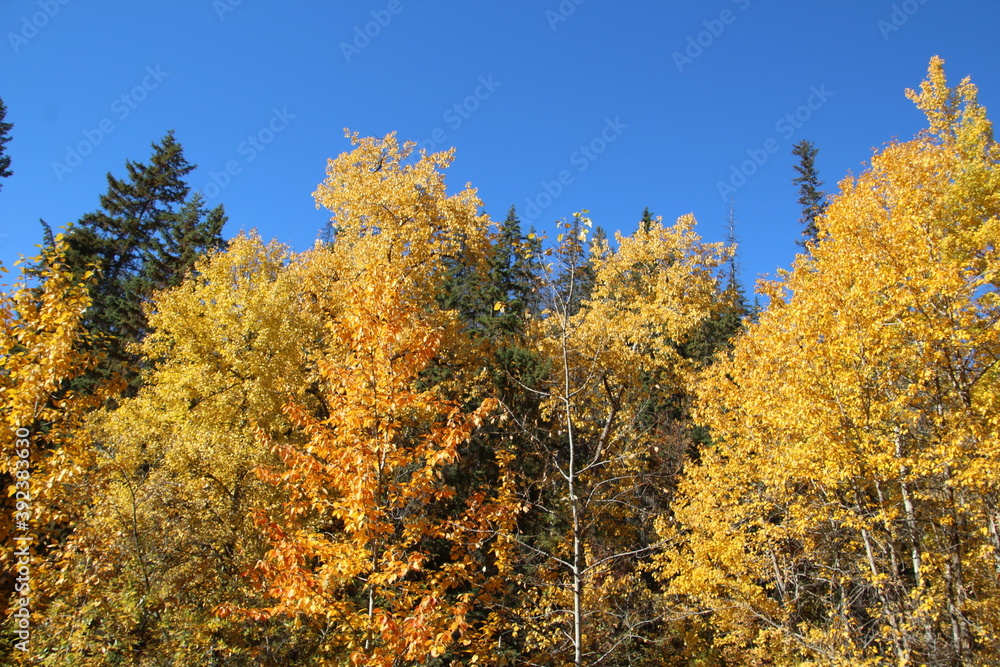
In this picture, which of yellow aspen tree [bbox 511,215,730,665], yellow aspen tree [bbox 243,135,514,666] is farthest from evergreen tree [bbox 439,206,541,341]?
yellow aspen tree [bbox 243,135,514,666]

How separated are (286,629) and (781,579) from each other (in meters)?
9.96

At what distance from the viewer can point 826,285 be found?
27.4 feet

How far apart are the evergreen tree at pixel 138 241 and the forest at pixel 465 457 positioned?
923 centimetres

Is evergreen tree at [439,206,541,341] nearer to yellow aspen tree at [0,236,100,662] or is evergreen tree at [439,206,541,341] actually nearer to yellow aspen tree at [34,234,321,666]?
yellow aspen tree at [34,234,321,666]

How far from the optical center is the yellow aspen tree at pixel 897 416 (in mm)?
7102

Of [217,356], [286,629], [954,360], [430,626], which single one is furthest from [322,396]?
[954,360]

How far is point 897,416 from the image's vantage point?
25.6ft

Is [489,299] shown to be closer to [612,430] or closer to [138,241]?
[612,430]

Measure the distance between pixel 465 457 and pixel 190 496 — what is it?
6.06m

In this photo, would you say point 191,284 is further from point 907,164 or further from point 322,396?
point 907,164

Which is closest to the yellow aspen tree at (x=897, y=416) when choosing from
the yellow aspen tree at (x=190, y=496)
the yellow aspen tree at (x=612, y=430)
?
the yellow aspen tree at (x=612, y=430)

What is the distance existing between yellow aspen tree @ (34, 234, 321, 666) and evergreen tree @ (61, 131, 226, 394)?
941cm

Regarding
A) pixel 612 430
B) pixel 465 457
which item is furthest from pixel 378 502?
pixel 612 430

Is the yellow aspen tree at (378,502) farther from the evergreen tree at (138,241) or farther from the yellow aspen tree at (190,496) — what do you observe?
the evergreen tree at (138,241)
